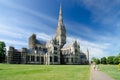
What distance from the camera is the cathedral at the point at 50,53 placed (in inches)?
3460

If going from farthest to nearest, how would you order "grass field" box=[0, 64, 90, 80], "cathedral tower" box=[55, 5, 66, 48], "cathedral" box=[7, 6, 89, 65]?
"cathedral tower" box=[55, 5, 66, 48] → "cathedral" box=[7, 6, 89, 65] → "grass field" box=[0, 64, 90, 80]

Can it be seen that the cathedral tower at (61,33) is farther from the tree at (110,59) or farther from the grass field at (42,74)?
the grass field at (42,74)

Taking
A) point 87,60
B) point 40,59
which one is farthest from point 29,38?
point 87,60

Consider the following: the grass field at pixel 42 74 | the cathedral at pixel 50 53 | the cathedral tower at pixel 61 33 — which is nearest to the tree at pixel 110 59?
the cathedral at pixel 50 53

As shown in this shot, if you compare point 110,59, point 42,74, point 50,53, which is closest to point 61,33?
point 50,53

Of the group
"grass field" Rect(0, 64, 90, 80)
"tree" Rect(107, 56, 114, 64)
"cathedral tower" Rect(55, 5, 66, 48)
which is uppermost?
"cathedral tower" Rect(55, 5, 66, 48)

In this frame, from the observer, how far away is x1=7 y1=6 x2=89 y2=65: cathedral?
87.9 meters

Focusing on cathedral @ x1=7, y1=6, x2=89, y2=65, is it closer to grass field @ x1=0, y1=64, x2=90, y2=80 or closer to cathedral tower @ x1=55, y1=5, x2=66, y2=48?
cathedral tower @ x1=55, y1=5, x2=66, y2=48

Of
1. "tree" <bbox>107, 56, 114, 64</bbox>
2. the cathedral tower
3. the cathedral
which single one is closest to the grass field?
the cathedral

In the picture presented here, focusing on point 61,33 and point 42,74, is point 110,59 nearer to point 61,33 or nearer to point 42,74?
point 61,33

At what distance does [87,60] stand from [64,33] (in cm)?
2761

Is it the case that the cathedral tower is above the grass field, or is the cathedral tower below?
above

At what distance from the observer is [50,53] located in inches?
3760

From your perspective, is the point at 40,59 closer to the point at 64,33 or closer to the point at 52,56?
the point at 52,56
